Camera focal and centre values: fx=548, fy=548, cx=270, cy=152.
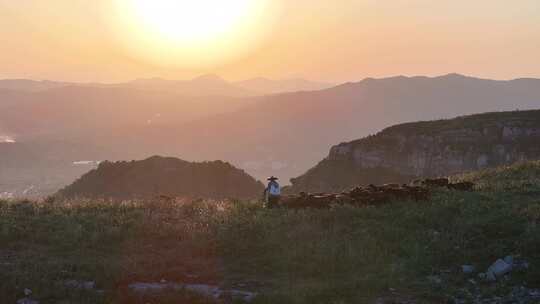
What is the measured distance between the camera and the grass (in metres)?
11.6

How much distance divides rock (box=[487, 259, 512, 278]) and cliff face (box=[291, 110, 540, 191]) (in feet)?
263

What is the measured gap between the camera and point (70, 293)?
36.7 feet

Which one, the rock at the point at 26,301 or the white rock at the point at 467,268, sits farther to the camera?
the white rock at the point at 467,268

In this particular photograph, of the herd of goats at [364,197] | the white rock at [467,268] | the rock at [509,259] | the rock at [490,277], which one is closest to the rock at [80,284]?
the white rock at [467,268]

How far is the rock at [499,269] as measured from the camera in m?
A: 12.0

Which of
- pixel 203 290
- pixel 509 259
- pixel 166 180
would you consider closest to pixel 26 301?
pixel 203 290

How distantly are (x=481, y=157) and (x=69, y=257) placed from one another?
89408 millimetres

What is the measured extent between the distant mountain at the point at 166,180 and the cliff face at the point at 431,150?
13025mm

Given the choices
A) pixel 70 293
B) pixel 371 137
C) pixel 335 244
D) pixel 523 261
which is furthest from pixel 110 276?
pixel 371 137

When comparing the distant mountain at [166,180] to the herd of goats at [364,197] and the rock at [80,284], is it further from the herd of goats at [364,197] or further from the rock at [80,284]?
the rock at [80,284]

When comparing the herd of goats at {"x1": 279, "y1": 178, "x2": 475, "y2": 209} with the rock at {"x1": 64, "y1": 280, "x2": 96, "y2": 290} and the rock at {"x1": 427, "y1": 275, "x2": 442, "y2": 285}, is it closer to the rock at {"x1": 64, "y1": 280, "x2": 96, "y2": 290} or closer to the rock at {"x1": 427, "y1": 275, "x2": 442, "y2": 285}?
the rock at {"x1": 427, "y1": 275, "x2": 442, "y2": 285}

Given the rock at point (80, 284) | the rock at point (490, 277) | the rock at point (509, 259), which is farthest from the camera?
the rock at point (509, 259)

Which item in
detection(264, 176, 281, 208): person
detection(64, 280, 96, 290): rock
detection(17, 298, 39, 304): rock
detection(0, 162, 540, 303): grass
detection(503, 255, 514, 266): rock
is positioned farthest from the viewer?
detection(264, 176, 281, 208): person

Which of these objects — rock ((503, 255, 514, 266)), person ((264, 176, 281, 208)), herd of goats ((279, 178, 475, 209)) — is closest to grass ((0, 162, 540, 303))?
rock ((503, 255, 514, 266))
